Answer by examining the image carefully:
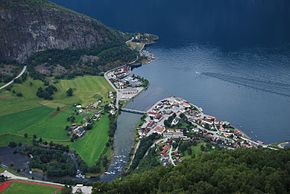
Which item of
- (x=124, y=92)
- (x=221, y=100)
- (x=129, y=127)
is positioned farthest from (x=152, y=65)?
(x=129, y=127)

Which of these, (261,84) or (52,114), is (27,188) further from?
(261,84)

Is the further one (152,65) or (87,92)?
(152,65)

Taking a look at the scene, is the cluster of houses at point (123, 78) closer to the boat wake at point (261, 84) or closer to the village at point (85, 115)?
the village at point (85, 115)

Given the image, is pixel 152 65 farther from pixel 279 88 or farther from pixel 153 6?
pixel 153 6

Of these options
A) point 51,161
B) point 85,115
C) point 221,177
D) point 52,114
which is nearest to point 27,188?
point 51,161

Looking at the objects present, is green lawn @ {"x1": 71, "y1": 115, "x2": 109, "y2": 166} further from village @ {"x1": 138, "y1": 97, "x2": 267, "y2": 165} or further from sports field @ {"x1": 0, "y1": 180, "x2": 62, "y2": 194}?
sports field @ {"x1": 0, "y1": 180, "x2": 62, "y2": 194}
